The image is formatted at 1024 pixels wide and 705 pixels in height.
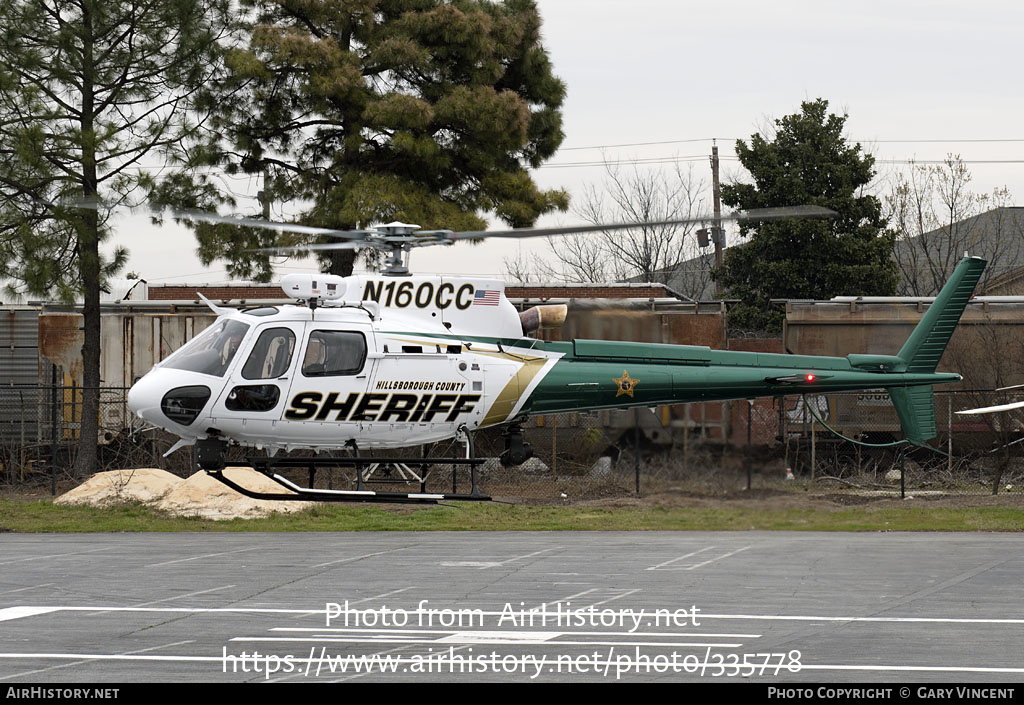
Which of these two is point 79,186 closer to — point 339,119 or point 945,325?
point 339,119

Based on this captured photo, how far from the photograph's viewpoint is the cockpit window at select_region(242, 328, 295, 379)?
14250 millimetres

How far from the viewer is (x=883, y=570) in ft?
69.4

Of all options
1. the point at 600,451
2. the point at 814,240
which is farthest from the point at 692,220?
the point at 814,240

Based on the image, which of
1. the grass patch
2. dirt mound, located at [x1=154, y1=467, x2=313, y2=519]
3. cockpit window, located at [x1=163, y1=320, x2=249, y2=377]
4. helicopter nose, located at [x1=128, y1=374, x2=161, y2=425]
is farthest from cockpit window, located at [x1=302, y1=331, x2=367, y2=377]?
dirt mound, located at [x1=154, y1=467, x2=313, y2=519]

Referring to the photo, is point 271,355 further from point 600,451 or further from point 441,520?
point 441,520

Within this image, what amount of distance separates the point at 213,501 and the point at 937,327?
1765 cm

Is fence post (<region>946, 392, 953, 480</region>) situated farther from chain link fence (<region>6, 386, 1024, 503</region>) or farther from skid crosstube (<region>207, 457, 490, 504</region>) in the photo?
skid crosstube (<region>207, 457, 490, 504</region>)

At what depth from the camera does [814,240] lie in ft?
145

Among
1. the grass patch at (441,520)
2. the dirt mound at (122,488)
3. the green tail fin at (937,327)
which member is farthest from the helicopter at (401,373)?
the dirt mound at (122,488)

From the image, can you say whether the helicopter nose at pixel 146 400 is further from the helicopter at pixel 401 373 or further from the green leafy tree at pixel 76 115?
the green leafy tree at pixel 76 115

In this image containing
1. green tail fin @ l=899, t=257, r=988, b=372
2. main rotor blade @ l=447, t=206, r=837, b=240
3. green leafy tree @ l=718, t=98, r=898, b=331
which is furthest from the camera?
green leafy tree @ l=718, t=98, r=898, b=331

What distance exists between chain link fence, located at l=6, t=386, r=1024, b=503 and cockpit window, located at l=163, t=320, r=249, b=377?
380 centimetres

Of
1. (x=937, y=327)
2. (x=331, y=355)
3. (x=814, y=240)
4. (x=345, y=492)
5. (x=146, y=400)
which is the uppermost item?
(x=814, y=240)
